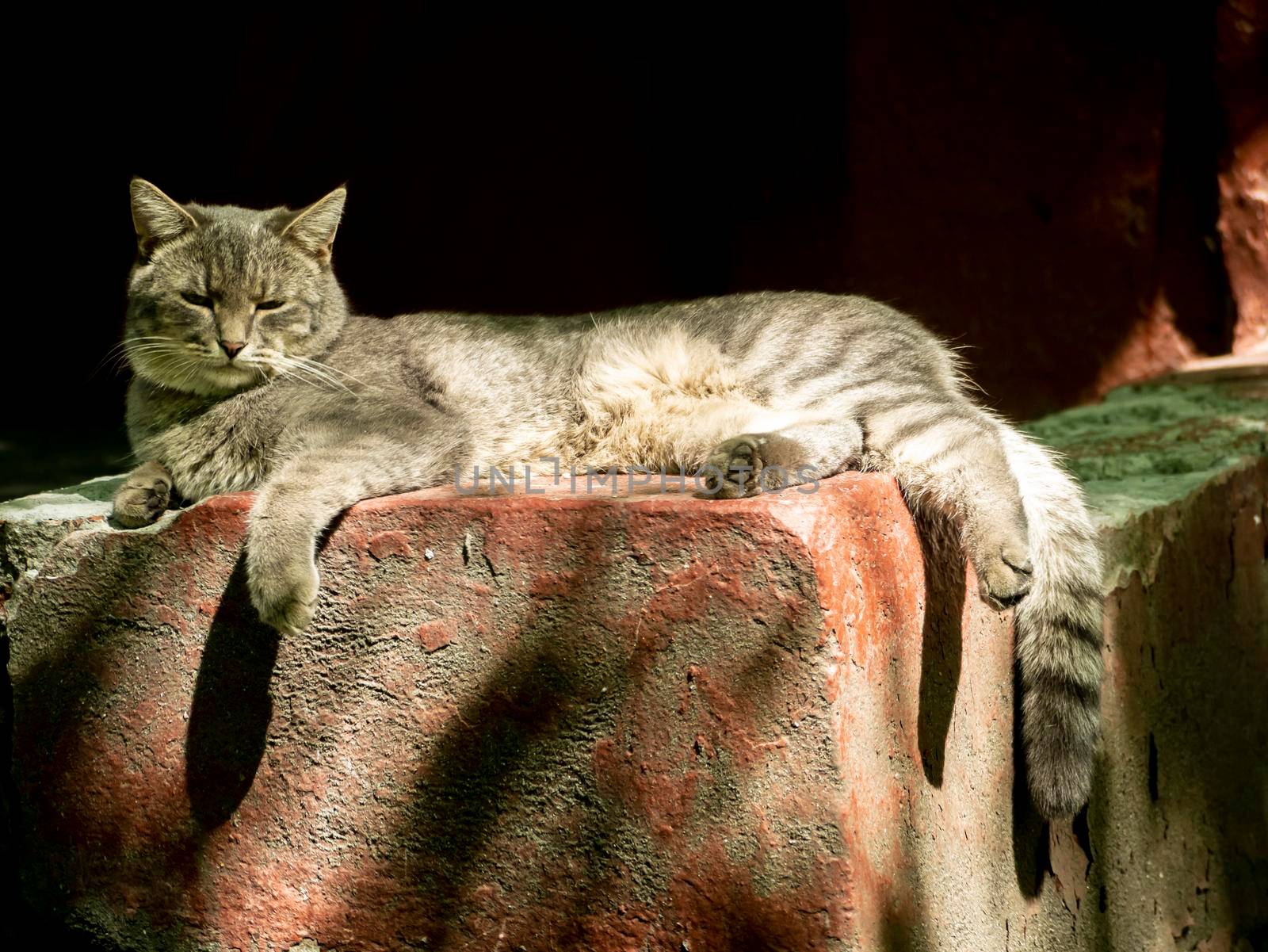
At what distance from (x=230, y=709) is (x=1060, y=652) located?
5.33 ft

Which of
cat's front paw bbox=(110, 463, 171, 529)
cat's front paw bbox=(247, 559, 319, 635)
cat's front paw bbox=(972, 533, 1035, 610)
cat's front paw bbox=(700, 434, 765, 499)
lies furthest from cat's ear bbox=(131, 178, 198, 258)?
cat's front paw bbox=(972, 533, 1035, 610)

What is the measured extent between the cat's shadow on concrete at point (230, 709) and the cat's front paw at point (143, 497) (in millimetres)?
346

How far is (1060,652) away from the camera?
7.31 feet

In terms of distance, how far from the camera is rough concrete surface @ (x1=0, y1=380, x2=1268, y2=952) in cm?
180

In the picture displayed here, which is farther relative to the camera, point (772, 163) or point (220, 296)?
point (772, 163)

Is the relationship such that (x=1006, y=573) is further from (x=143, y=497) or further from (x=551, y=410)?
Answer: (x=143, y=497)

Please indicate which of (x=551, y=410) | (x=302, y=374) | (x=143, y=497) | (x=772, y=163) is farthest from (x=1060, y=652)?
(x=772, y=163)

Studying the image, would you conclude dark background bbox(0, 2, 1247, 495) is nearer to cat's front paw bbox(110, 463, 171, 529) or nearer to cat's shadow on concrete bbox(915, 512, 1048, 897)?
cat's shadow on concrete bbox(915, 512, 1048, 897)

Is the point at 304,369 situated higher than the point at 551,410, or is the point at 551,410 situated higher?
the point at 304,369

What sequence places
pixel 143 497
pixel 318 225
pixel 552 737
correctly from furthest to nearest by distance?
pixel 318 225, pixel 143 497, pixel 552 737

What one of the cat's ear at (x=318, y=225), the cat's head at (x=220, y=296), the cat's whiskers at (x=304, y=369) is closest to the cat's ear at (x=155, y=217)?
the cat's head at (x=220, y=296)

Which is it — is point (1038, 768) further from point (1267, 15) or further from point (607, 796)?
point (1267, 15)

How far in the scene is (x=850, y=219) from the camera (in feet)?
12.9

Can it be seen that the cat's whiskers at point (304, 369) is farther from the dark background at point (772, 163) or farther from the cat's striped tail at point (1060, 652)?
the dark background at point (772, 163)
